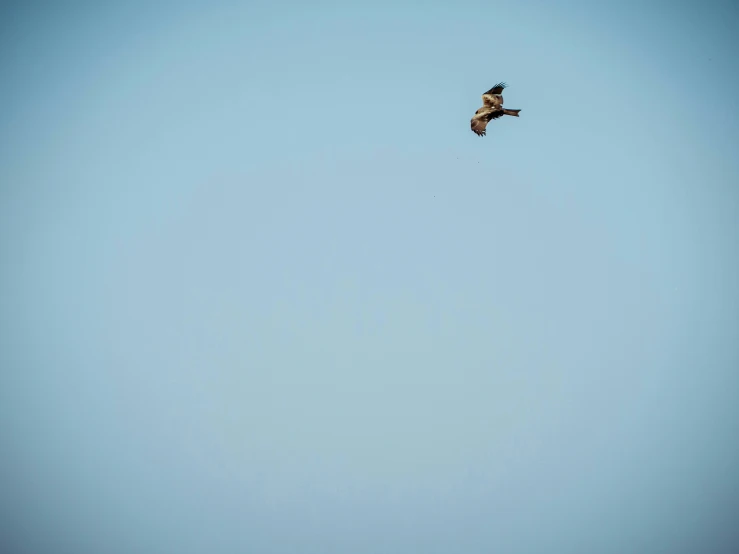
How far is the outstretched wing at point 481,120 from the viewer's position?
1133 centimetres

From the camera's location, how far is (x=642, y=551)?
30078 mm

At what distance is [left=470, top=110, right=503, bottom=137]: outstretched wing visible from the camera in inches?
446

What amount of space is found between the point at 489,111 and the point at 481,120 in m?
0.40

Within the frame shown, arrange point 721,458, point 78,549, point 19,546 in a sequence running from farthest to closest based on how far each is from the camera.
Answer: point 721,458 → point 78,549 → point 19,546

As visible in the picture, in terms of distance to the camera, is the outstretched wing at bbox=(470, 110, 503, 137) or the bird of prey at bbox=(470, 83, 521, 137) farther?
the outstretched wing at bbox=(470, 110, 503, 137)

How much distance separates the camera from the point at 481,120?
1161 centimetres

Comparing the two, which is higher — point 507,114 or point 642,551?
point 507,114

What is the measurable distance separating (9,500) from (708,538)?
154ft

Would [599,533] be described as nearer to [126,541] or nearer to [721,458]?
[721,458]

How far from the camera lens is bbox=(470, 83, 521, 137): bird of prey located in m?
10.7

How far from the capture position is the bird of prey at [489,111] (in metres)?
10.7

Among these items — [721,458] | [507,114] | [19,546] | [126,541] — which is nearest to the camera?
[507,114]

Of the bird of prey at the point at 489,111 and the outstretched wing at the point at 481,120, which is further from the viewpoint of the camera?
the outstretched wing at the point at 481,120

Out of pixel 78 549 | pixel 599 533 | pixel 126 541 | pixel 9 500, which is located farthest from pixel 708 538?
pixel 9 500
